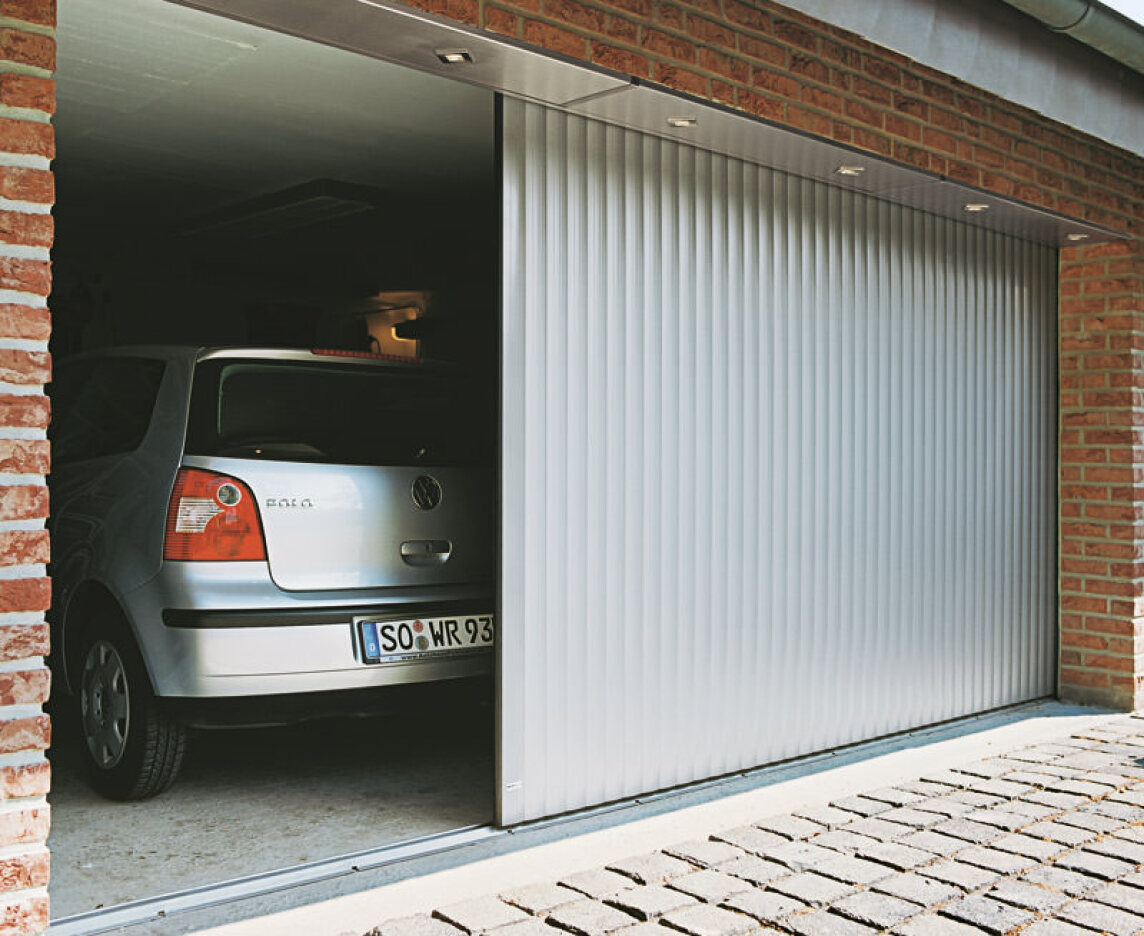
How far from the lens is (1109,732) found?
629cm

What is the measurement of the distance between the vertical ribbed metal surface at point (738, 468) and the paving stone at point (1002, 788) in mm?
771

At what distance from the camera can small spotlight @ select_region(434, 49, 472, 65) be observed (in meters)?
3.91

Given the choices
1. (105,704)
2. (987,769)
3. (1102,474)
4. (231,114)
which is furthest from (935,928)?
(231,114)

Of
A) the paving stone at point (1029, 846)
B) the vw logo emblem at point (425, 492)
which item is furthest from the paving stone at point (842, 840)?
the vw logo emblem at point (425, 492)

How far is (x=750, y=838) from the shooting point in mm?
4289

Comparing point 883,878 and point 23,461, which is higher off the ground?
point 23,461

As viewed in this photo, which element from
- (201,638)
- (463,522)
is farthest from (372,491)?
(201,638)

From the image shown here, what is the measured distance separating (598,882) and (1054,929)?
131cm

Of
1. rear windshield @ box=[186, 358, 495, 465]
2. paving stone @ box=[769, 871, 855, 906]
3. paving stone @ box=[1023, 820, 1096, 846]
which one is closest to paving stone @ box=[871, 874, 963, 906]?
paving stone @ box=[769, 871, 855, 906]

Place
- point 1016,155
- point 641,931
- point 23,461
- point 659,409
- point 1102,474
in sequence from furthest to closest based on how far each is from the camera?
point 1102,474 < point 1016,155 < point 659,409 < point 641,931 < point 23,461

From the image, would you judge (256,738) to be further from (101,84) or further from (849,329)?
(849,329)

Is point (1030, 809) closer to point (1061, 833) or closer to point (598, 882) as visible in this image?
point (1061, 833)

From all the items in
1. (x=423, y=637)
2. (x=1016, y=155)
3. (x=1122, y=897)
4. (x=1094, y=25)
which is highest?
(x=1094, y=25)

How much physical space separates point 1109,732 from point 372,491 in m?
4.02
